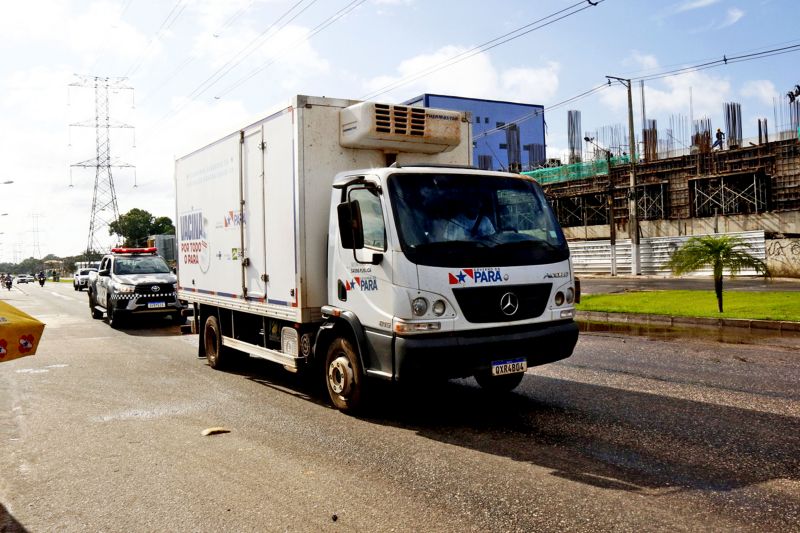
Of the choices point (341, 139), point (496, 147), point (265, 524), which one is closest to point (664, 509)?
point (265, 524)

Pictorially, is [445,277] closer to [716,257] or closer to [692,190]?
[716,257]

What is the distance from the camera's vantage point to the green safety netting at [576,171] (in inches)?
1908

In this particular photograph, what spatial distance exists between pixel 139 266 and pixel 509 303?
15.7 meters

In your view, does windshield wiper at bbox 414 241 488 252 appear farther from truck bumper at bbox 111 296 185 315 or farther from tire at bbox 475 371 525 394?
truck bumper at bbox 111 296 185 315

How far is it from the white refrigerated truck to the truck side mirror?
0.04 feet

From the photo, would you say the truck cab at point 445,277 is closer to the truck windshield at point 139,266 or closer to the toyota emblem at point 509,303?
the toyota emblem at point 509,303

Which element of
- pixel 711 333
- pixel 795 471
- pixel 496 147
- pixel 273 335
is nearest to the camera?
pixel 795 471

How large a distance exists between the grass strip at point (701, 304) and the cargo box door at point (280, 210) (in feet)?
34.3

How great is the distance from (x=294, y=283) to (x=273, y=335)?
1260 mm

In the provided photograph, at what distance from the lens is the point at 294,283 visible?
7285 mm

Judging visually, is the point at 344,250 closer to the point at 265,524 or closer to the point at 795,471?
the point at 265,524

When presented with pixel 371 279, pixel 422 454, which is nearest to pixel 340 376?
pixel 371 279

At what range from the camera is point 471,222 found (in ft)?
20.7

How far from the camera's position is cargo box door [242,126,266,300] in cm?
818
